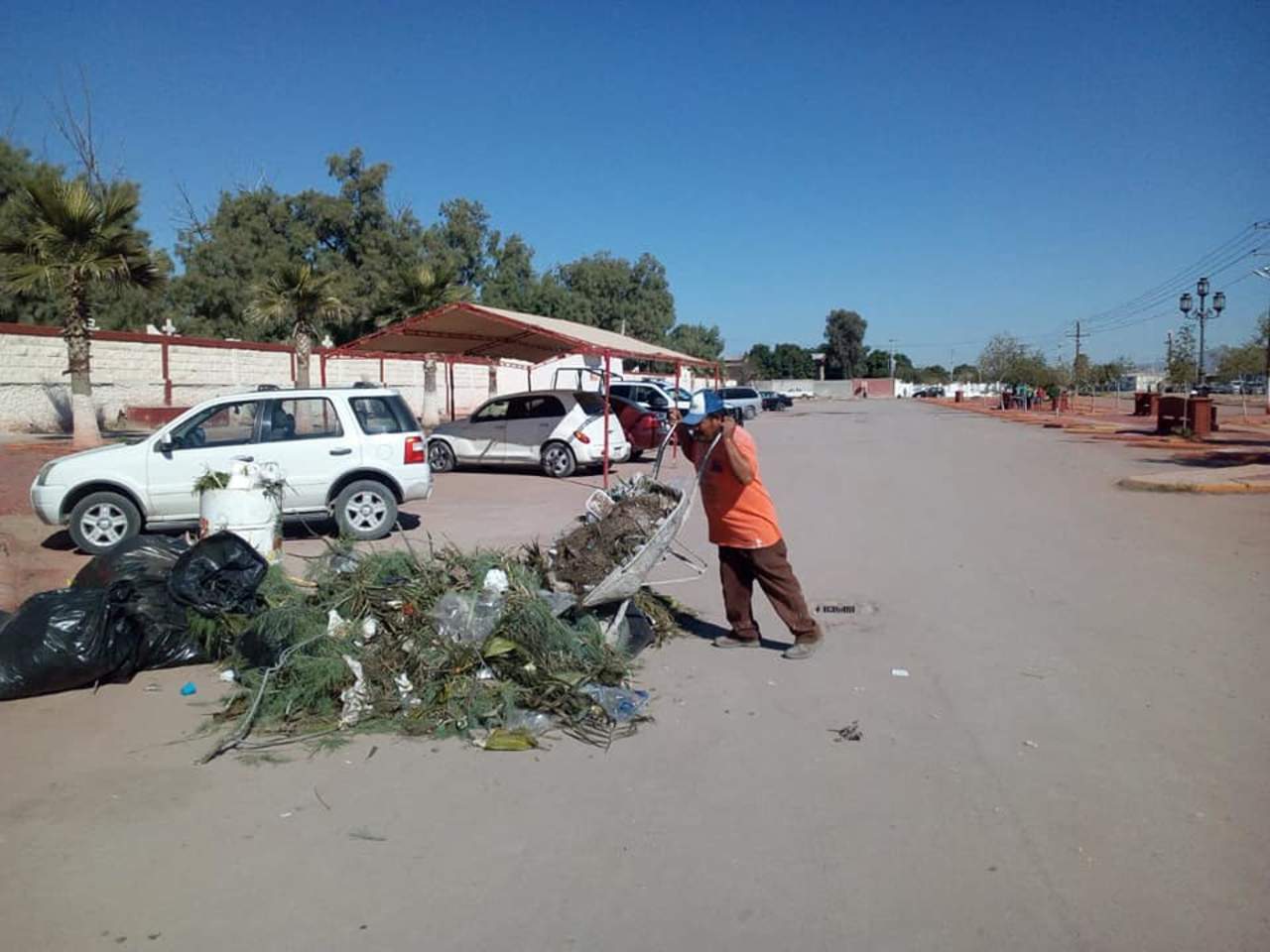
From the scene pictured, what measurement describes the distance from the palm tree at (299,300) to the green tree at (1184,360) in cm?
4109

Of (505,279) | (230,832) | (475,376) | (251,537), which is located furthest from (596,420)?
(505,279)

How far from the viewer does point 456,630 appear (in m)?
5.60

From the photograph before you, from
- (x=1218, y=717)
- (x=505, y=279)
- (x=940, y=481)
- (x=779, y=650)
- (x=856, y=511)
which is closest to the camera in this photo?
(x=1218, y=717)

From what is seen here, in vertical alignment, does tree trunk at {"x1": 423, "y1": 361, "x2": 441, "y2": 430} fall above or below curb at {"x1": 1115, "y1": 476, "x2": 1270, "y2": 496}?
above

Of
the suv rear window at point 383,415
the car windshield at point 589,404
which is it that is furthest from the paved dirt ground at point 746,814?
the car windshield at point 589,404

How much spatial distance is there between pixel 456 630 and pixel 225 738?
4.31 feet

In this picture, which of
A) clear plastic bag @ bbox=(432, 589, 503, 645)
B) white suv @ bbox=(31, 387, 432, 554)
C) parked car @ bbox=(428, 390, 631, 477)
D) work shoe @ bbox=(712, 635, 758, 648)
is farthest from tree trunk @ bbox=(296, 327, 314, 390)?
clear plastic bag @ bbox=(432, 589, 503, 645)

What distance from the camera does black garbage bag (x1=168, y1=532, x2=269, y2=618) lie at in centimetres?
627

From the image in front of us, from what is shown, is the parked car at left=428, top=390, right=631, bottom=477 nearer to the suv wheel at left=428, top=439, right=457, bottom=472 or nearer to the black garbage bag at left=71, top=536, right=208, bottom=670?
the suv wheel at left=428, top=439, right=457, bottom=472

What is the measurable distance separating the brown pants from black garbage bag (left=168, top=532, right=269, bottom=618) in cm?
312

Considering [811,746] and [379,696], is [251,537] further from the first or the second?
[811,746]

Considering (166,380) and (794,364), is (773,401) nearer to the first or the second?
(166,380)

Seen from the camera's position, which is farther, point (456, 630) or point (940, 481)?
point (940, 481)

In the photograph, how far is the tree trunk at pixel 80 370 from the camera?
1748cm
